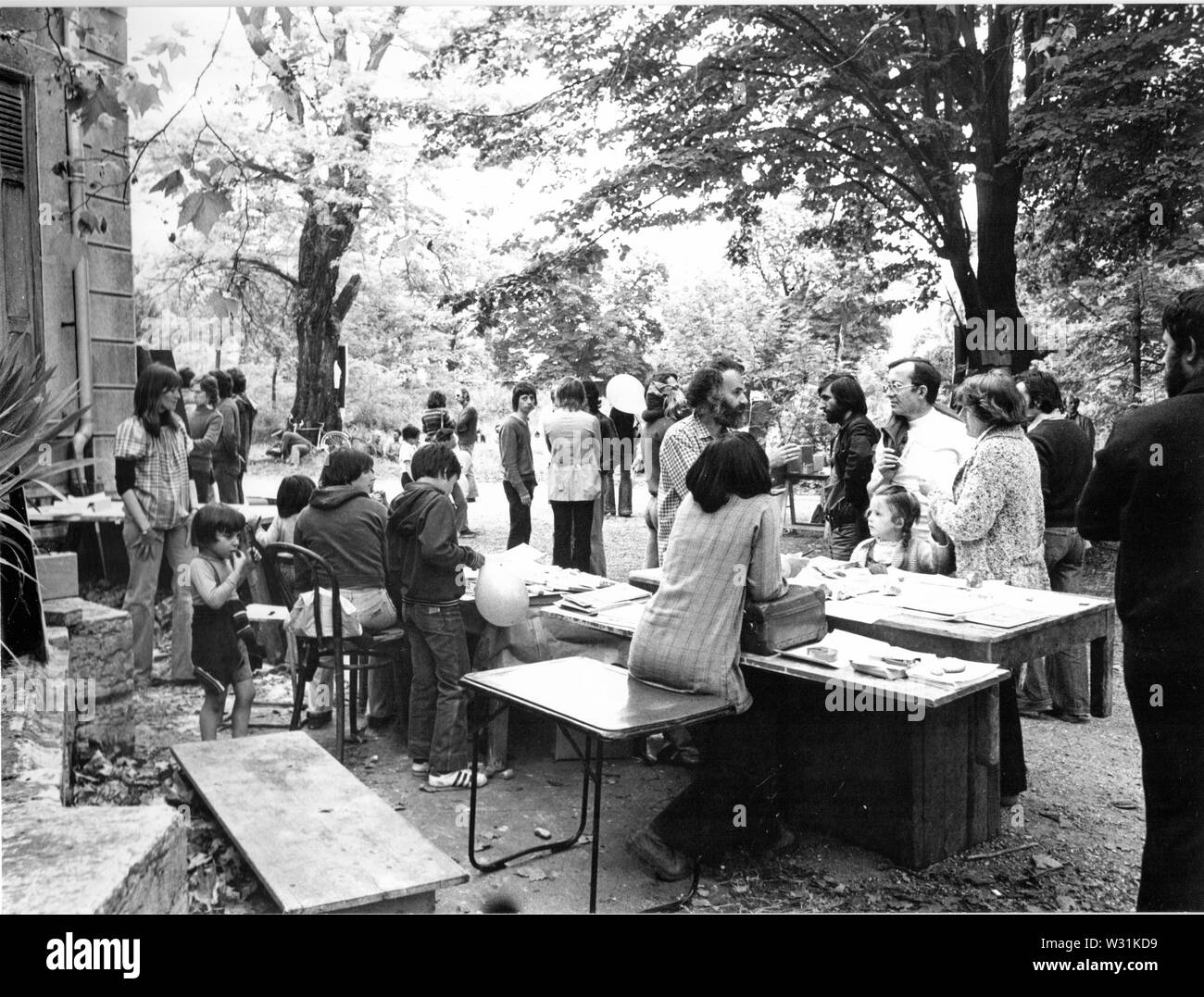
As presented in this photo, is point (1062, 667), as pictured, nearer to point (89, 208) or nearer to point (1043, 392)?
point (1043, 392)

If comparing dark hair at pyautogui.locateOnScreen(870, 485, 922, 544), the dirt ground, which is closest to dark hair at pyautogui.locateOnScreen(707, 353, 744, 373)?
dark hair at pyautogui.locateOnScreen(870, 485, 922, 544)

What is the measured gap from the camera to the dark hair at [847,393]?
4723 millimetres

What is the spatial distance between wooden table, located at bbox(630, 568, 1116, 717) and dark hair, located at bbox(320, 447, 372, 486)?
201cm

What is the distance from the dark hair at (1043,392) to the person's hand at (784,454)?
105 cm

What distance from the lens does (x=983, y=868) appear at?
10.7 feet

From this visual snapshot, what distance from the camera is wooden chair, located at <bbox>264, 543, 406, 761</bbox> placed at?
409cm

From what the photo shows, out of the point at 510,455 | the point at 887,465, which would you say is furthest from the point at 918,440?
the point at 510,455

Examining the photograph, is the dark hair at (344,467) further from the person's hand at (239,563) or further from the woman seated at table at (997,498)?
the woman seated at table at (997,498)

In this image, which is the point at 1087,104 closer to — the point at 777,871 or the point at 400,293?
the point at 400,293

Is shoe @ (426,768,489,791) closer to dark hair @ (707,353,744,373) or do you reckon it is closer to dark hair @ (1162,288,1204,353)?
dark hair @ (707,353,744,373)

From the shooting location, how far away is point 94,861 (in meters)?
2.61

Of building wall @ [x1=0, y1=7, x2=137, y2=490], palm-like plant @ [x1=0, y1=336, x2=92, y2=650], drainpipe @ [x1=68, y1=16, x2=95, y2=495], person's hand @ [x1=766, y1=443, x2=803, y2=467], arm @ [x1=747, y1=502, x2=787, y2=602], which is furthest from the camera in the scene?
person's hand @ [x1=766, y1=443, x2=803, y2=467]

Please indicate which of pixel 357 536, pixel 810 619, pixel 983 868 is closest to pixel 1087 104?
pixel 810 619

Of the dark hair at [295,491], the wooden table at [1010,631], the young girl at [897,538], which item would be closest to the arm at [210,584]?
the dark hair at [295,491]
